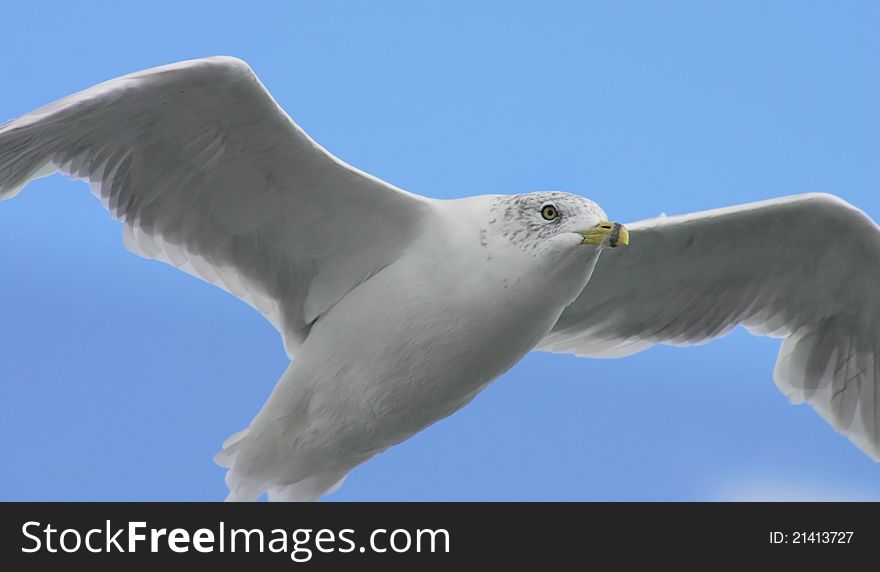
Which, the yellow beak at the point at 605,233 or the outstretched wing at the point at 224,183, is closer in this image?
the yellow beak at the point at 605,233

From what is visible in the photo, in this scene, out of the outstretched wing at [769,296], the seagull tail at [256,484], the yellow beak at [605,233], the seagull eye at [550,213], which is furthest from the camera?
the outstretched wing at [769,296]

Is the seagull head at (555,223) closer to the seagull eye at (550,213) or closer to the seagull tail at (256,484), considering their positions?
the seagull eye at (550,213)

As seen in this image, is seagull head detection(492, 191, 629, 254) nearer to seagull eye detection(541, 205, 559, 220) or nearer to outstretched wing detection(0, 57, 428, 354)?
seagull eye detection(541, 205, 559, 220)

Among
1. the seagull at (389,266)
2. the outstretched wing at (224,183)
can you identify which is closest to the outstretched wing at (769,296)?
the seagull at (389,266)

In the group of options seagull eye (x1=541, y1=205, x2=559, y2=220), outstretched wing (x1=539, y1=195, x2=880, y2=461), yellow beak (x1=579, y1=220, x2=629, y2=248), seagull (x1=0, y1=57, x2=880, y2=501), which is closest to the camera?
yellow beak (x1=579, y1=220, x2=629, y2=248)

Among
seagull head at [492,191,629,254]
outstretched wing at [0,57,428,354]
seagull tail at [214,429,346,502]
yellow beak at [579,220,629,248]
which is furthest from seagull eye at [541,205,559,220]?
seagull tail at [214,429,346,502]

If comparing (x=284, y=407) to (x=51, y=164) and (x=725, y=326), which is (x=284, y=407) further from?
(x=725, y=326)

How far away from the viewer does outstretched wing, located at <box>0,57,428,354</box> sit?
4.62 meters

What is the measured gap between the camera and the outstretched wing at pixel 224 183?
4.62m

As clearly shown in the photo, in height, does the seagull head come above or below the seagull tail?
above

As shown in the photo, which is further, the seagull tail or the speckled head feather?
the seagull tail

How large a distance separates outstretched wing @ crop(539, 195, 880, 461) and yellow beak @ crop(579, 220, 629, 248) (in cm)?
94

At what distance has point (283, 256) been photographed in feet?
17.1

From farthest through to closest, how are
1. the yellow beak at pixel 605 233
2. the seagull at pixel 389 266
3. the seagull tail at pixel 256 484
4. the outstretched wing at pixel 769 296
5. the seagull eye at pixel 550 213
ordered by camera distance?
the outstretched wing at pixel 769 296 → the seagull tail at pixel 256 484 → the seagull at pixel 389 266 → the seagull eye at pixel 550 213 → the yellow beak at pixel 605 233
